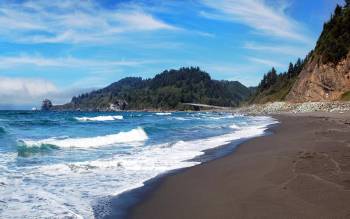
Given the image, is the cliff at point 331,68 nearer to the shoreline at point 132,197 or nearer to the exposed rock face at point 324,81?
the exposed rock face at point 324,81

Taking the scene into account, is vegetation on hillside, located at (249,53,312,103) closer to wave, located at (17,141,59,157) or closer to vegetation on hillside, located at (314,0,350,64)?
vegetation on hillside, located at (314,0,350,64)

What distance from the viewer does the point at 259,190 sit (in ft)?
28.9

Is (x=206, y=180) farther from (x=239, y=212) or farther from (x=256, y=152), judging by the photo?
(x=256, y=152)

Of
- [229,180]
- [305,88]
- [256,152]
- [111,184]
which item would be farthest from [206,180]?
[305,88]

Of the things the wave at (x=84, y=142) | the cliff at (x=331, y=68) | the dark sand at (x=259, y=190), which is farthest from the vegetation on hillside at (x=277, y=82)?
the dark sand at (x=259, y=190)

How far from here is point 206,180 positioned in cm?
1059

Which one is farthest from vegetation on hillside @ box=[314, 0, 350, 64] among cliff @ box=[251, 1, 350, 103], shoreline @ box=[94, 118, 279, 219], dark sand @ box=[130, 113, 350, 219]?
shoreline @ box=[94, 118, 279, 219]

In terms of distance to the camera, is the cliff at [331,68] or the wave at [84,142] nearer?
the wave at [84,142]

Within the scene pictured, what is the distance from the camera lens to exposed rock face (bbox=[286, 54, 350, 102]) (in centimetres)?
6656

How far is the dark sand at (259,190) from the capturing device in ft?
23.5

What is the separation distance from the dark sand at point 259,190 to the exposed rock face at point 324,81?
5721 cm

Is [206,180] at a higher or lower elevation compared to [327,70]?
lower

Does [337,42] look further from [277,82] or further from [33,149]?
[277,82]

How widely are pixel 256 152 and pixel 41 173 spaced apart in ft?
25.4
